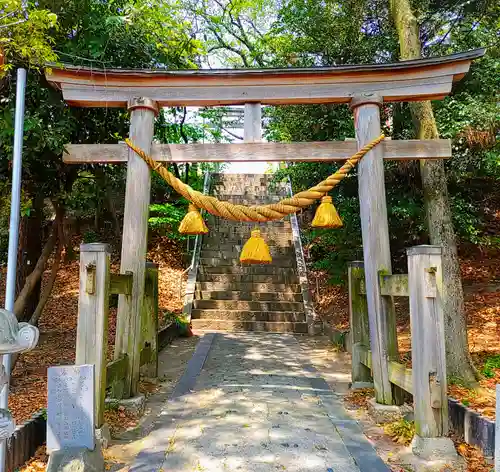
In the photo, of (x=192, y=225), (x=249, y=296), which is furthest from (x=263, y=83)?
(x=249, y=296)

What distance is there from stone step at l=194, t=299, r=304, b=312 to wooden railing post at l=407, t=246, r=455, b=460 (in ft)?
19.9

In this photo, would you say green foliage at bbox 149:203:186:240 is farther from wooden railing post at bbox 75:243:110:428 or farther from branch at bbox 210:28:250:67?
wooden railing post at bbox 75:243:110:428

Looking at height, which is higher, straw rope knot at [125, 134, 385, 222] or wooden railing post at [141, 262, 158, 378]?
straw rope knot at [125, 134, 385, 222]

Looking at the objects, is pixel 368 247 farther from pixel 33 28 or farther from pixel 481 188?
pixel 481 188

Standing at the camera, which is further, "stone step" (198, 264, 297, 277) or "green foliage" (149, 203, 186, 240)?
"green foliage" (149, 203, 186, 240)

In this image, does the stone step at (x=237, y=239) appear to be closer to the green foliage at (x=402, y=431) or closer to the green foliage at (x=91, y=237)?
the green foliage at (x=91, y=237)

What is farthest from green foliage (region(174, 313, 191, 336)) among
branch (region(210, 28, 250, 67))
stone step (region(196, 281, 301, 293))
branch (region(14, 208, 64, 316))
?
branch (region(210, 28, 250, 67))

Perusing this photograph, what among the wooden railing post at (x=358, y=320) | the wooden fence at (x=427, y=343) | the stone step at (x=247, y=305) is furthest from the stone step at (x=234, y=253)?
the wooden fence at (x=427, y=343)

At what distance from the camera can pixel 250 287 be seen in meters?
10.0

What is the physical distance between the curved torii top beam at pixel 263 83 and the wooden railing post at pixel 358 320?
2051 millimetres

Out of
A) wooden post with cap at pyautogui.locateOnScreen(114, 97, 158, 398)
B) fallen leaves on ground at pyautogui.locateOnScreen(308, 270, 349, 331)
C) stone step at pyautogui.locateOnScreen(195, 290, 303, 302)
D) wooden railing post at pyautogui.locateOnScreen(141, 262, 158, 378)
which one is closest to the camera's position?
wooden post with cap at pyautogui.locateOnScreen(114, 97, 158, 398)

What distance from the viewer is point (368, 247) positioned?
4.50m

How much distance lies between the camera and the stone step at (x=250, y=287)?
32.6 feet

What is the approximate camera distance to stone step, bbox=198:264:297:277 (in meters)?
10.5
